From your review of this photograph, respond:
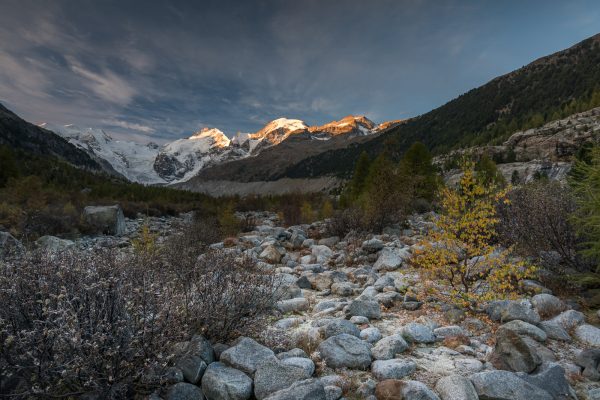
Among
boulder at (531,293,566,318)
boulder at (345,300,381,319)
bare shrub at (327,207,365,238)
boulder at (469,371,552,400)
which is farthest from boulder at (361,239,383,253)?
boulder at (469,371,552,400)

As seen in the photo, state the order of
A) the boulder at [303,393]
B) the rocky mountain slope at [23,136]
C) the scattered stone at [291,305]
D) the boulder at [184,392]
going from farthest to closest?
the rocky mountain slope at [23,136] → the scattered stone at [291,305] → the boulder at [184,392] → the boulder at [303,393]

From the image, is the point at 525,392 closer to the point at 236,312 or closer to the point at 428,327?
the point at 428,327

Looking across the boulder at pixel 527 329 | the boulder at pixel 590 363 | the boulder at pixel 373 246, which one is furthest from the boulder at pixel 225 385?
the boulder at pixel 373 246

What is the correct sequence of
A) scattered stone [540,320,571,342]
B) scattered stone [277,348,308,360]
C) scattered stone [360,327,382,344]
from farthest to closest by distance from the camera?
scattered stone [360,327,382,344] < scattered stone [540,320,571,342] < scattered stone [277,348,308,360]

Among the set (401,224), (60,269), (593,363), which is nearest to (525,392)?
(593,363)

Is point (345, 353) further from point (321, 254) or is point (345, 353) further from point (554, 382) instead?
point (321, 254)

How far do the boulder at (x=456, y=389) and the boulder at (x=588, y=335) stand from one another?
2895mm

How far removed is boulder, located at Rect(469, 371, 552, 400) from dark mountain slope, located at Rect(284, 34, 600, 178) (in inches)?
4369

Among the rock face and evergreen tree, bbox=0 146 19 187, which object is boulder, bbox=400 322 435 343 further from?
evergreen tree, bbox=0 146 19 187

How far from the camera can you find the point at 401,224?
58.5 ft

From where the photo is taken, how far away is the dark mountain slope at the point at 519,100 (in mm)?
115812

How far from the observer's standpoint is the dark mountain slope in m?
116

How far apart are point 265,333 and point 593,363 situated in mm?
4588

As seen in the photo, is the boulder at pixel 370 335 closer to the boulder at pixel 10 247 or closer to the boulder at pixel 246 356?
the boulder at pixel 246 356
